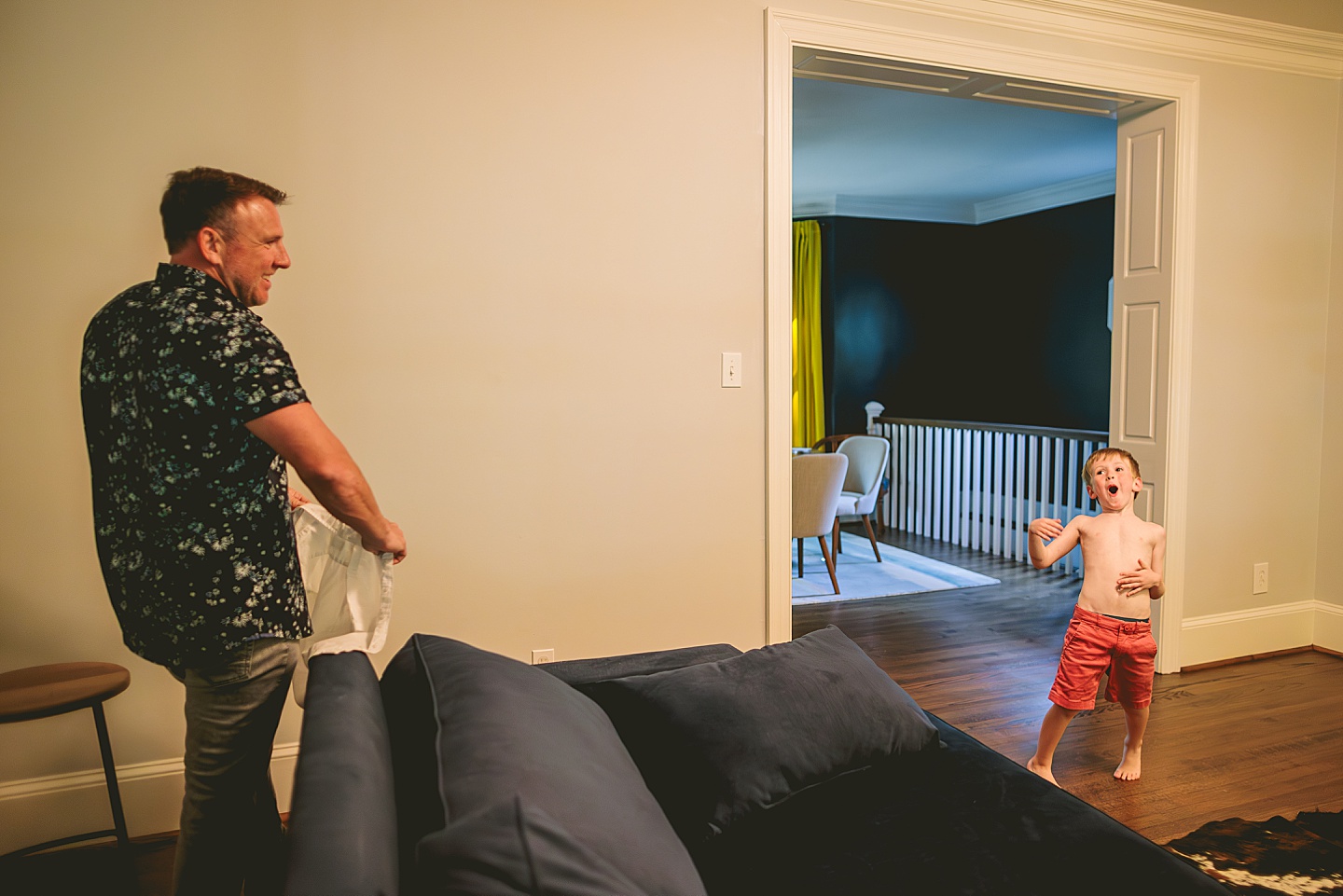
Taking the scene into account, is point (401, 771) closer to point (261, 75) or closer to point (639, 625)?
point (639, 625)

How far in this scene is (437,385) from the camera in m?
2.55

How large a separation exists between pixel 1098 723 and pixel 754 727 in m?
2.10

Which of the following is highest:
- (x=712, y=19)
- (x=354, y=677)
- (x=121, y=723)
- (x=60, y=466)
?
(x=712, y=19)

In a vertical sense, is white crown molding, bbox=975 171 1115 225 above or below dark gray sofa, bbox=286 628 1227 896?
above

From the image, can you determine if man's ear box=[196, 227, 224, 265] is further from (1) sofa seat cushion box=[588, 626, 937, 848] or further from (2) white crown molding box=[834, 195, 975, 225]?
(2) white crown molding box=[834, 195, 975, 225]

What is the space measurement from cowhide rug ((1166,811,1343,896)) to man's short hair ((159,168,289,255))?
250 centimetres

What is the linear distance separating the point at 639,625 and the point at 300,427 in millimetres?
1549

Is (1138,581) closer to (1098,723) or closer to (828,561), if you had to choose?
(1098,723)

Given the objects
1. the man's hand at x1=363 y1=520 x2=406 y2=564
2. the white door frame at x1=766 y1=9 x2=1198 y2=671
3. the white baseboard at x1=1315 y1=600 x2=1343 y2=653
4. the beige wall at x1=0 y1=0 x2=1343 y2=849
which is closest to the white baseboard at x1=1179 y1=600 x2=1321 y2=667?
the white baseboard at x1=1315 y1=600 x2=1343 y2=653

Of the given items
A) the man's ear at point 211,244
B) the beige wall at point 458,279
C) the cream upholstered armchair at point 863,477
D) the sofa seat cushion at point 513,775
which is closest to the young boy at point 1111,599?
the beige wall at point 458,279

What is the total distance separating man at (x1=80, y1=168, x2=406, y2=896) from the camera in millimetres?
1472

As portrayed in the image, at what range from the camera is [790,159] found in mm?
2771

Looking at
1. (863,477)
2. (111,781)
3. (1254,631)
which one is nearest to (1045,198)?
(863,477)

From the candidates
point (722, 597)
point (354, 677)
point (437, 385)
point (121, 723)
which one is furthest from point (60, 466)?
point (722, 597)
